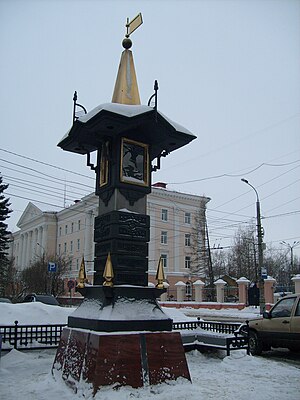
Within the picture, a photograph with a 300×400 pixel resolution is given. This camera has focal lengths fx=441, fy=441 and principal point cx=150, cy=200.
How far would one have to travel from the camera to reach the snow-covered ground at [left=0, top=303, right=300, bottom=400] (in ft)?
22.5

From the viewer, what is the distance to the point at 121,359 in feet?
22.9

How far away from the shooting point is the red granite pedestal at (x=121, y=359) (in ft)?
22.4

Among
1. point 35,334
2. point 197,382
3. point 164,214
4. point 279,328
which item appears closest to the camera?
point 197,382

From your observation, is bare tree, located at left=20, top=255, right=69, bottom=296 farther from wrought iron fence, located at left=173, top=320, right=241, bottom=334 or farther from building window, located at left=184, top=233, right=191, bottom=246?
wrought iron fence, located at left=173, top=320, right=241, bottom=334

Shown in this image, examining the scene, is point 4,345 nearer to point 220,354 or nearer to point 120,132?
point 220,354

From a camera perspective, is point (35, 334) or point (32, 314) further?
point (32, 314)

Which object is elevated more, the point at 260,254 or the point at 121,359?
the point at 260,254

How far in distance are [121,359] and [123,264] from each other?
5.59 ft

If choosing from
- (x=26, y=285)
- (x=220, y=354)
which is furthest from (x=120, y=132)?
(x=26, y=285)

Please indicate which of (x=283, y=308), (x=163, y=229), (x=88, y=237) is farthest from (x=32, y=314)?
(x=88, y=237)

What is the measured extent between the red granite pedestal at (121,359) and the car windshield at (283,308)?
536 cm

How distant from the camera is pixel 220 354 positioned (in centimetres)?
1184

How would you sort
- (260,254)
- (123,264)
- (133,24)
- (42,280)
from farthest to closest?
(42,280) < (260,254) < (133,24) < (123,264)

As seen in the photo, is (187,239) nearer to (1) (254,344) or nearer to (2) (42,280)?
(2) (42,280)
